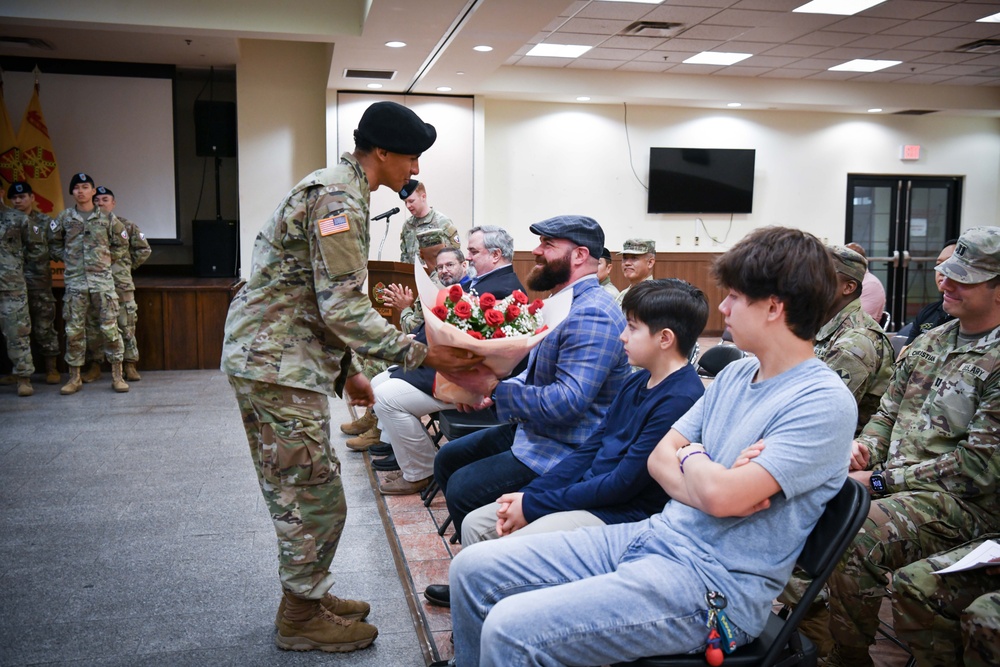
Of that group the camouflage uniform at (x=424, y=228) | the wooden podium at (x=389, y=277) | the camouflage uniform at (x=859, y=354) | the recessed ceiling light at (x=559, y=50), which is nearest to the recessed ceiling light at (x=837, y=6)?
the recessed ceiling light at (x=559, y=50)

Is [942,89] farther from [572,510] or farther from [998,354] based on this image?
[572,510]

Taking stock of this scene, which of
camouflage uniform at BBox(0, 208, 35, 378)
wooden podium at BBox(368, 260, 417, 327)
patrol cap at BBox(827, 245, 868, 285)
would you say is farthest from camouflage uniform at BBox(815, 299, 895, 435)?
camouflage uniform at BBox(0, 208, 35, 378)

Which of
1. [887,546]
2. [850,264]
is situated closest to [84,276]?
[850,264]

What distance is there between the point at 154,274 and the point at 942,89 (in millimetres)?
10733

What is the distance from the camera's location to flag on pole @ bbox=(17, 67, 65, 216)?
8.39 meters

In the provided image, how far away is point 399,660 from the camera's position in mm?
2523

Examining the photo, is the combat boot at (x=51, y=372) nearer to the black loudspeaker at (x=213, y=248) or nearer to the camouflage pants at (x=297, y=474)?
the black loudspeaker at (x=213, y=248)

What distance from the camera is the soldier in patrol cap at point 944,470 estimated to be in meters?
2.18

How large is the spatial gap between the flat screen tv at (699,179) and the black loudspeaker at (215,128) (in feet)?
18.1

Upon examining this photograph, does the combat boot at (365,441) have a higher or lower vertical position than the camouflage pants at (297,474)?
lower

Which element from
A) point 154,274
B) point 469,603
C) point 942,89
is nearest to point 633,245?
point 469,603

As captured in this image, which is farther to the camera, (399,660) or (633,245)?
(633,245)

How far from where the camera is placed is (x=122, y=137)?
908 cm

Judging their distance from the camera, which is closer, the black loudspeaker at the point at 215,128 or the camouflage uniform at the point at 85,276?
the camouflage uniform at the point at 85,276
